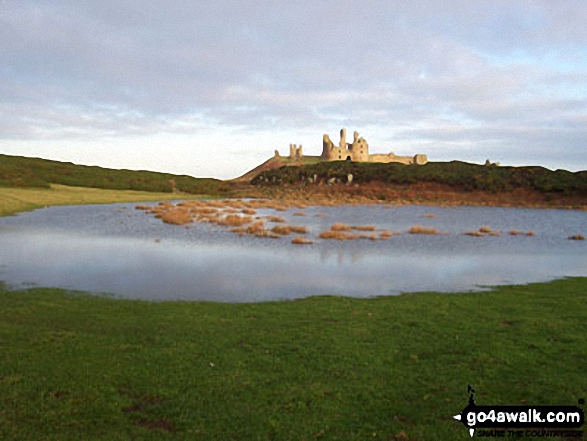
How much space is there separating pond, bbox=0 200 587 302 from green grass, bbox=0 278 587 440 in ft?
12.7

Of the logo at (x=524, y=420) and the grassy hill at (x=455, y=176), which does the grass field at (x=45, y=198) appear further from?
the logo at (x=524, y=420)

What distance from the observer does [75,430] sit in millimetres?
8930

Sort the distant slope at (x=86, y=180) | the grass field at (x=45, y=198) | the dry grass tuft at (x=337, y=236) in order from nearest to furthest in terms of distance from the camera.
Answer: the dry grass tuft at (x=337, y=236) < the grass field at (x=45, y=198) < the distant slope at (x=86, y=180)

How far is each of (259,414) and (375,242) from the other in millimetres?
33615

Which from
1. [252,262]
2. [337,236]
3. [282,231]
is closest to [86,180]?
[282,231]

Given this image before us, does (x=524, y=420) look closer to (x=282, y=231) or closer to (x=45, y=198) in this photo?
(x=282, y=231)

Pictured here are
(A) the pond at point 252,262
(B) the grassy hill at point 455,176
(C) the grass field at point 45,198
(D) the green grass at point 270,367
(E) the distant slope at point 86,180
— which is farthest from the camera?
(B) the grassy hill at point 455,176

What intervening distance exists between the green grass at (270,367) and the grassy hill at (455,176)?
108 metres

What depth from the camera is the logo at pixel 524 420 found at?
30.0 feet

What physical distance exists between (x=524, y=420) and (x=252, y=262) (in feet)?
72.6

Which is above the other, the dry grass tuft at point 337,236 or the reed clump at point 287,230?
the reed clump at point 287,230

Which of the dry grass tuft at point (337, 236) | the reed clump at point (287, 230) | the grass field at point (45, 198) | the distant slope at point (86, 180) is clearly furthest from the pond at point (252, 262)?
the distant slope at point (86, 180)

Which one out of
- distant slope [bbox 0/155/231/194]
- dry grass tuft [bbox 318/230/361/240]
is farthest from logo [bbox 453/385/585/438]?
distant slope [bbox 0/155/231/194]

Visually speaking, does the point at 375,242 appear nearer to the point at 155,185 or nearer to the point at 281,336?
the point at 281,336
